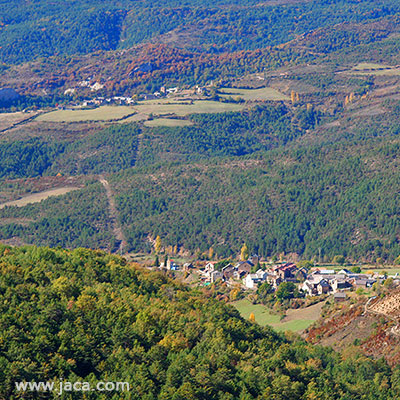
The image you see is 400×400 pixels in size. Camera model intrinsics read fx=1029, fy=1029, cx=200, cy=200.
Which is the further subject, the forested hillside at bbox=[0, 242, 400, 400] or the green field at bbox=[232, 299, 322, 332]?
the green field at bbox=[232, 299, 322, 332]

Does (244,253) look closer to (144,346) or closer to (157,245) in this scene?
(157,245)

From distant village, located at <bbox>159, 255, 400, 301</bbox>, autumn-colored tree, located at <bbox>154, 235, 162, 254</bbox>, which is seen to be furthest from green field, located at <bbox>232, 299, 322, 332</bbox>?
autumn-colored tree, located at <bbox>154, 235, 162, 254</bbox>

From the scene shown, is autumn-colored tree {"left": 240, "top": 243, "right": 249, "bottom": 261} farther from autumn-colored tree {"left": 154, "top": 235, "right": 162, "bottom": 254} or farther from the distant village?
autumn-colored tree {"left": 154, "top": 235, "right": 162, "bottom": 254}

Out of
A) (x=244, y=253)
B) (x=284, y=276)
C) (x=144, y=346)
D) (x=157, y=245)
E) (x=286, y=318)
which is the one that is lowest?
(x=157, y=245)

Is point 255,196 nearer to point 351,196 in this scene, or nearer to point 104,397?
point 351,196

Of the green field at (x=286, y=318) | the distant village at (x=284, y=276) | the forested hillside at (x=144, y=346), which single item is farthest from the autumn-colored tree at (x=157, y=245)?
the forested hillside at (x=144, y=346)

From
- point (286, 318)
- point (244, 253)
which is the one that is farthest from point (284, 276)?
point (244, 253)

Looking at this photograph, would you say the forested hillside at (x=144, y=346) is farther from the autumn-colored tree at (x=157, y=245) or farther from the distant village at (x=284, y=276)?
the autumn-colored tree at (x=157, y=245)
